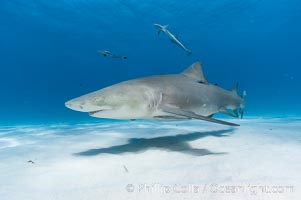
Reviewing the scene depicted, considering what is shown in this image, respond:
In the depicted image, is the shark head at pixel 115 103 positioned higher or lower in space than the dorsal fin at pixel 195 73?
lower

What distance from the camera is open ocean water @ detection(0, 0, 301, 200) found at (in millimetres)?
2486

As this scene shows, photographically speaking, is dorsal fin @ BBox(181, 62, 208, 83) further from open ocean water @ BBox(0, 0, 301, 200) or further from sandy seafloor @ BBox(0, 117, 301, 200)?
sandy seafloor @ BBox(0, 117, 301, 200)

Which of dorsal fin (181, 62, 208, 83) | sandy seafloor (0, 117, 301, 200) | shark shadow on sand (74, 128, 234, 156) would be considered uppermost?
dorsal fin (181, 62, 208, 83)

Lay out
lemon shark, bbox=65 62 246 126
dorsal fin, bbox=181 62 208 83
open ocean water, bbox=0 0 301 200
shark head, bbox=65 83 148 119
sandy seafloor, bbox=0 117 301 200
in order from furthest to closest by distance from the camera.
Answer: dorsal fin, bbox=181 62 208 83, lemon shark, bbox=65 62 246 126, shark head, bbox=65 83 148 119, open ocean water, bbox=0 0 301 200, sandy seafloor, bbox=0 117 301 200

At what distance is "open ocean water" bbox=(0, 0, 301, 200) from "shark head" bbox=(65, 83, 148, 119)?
2.16 feet

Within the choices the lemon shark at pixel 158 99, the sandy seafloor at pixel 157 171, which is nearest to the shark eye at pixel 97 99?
the lemon shark at pixel 158 99

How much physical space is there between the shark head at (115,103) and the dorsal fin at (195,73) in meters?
2.16

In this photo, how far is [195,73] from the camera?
6.30 metres

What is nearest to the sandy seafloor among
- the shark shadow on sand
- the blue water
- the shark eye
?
the shark shadow on sand

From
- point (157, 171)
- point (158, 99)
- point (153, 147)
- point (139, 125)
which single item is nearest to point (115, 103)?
point (158, 99)

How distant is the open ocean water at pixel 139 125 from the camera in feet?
8.16

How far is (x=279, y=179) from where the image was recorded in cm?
238

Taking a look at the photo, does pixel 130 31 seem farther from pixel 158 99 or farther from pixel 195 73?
pixel 158 99

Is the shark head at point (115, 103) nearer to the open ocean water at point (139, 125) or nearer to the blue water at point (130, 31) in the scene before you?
the open ocean water at point (139, 125)
